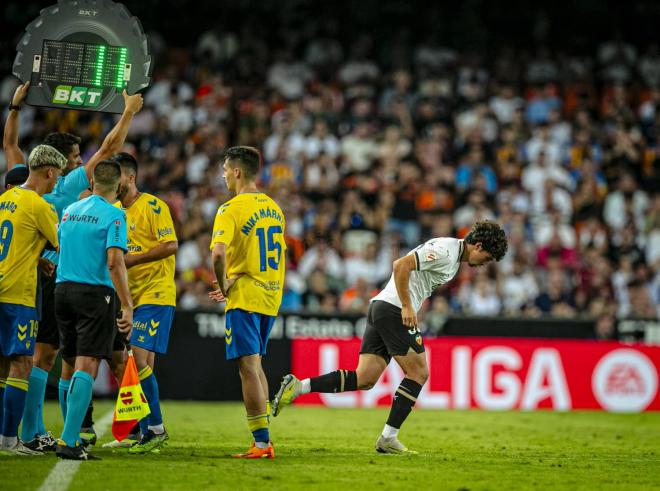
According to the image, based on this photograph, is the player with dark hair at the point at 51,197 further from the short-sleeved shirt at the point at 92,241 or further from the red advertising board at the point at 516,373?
the red advertising board at the point at 516,373

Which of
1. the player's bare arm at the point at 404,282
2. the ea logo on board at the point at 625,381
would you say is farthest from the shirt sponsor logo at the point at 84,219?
the ea logo on board at the point at 625,381

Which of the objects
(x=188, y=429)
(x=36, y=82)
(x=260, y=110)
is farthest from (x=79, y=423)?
(x=260, y=110)

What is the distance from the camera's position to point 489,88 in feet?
76.6

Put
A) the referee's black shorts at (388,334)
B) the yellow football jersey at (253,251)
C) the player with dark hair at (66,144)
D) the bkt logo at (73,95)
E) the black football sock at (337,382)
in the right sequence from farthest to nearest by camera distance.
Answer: the black football sock at (337,382) → the referee's black shorts at (388,334) → the player with dark hair at (66,144) → the bkt logo at (73,95) → the yellow football jersey at (253,251)

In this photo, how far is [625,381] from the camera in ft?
55.1

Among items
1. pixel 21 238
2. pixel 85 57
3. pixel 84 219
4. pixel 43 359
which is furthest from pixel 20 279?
pixel 85 57

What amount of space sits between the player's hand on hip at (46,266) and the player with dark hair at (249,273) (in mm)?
1598

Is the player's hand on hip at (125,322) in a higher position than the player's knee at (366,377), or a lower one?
higher

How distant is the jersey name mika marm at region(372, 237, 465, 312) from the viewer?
9.67m

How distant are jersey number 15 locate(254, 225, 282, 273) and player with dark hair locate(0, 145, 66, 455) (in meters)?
1.74

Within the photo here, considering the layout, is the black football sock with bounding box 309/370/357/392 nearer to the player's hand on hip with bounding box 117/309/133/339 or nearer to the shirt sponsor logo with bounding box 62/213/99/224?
the player's hand on hip with bounding box 117/309/133/339

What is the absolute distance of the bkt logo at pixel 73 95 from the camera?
9070mm

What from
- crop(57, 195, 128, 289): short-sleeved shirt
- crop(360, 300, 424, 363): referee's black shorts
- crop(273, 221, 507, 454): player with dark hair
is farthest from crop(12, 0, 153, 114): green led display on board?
crop(360, 300, 424, 363): referee's black shorts

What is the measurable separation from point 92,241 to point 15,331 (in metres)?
1.02
